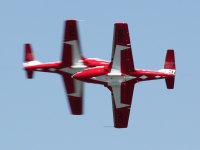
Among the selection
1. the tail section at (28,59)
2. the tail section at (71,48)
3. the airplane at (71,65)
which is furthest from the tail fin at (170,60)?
the tail section at (28,59)

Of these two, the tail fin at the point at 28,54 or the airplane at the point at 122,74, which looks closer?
the airplane at the point at 122,74

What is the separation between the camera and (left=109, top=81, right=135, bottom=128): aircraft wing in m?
53.8

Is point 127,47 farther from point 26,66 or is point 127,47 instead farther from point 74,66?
point 26,66

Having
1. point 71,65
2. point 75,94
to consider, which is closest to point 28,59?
point 71,65

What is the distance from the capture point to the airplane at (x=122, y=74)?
51750 mm

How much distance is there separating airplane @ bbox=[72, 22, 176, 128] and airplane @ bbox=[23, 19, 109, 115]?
260 centimetres

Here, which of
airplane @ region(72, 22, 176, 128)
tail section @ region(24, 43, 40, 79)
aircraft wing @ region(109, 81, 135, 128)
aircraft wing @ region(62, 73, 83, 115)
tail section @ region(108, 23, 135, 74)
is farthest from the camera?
tail section @ region(24, 43, 40, 79)

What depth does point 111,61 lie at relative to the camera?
52406 millimetres

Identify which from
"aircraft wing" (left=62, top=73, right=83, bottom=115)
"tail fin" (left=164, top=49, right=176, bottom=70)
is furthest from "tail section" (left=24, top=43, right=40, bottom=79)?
"tail fin" (left=164, top=49, right=176, bottom=70)

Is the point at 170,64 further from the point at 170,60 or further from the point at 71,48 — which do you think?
the point at 71,48

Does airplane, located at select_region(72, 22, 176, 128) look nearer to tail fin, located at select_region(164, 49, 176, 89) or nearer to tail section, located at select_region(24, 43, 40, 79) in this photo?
tail fin, located at select_region(164, 49, 176, 89)

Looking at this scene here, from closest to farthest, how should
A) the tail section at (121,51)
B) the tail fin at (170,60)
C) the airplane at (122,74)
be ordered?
the tail section at (121,51)
the airplane at (122,74)
the tail fin at (170,60)

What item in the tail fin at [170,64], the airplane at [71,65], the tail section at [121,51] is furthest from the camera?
the airplane at [71,65]

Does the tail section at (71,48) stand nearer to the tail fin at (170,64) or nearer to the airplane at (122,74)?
the airplane at (122,74)
